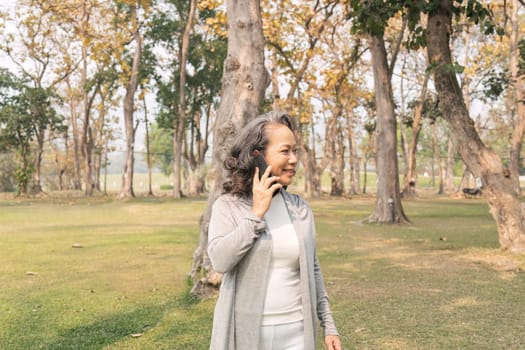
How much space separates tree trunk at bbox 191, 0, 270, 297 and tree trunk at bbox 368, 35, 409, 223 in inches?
Result: 376

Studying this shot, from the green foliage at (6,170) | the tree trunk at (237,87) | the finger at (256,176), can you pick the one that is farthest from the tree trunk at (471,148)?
the green foliage at (6,170)

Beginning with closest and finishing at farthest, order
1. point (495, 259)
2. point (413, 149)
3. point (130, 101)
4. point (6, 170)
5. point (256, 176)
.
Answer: point (256, 176) → point (495, 259) → point (413, 149) → point (130, 101) → point (6, 170)

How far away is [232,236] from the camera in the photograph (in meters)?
2.43

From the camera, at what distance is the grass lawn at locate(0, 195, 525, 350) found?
5.41 m

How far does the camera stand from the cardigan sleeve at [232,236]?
2404 mm

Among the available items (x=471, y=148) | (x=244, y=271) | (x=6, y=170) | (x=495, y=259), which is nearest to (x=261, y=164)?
(x=244, y=271)

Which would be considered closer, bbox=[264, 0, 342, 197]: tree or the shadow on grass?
the shadow on grass

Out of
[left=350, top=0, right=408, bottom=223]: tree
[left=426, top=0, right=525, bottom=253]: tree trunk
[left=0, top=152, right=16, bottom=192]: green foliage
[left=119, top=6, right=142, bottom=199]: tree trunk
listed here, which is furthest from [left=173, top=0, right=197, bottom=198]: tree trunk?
[left=0, top=152, right=16, bottom=192]: green foliage

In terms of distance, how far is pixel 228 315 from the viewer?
249cm

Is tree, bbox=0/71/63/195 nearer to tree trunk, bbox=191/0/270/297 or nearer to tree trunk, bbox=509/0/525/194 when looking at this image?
tree trunk, bbox=509/0/525/194

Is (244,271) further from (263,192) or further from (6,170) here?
(6,170)

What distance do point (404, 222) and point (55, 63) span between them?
28643 millimetres

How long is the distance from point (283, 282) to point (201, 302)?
448 cm

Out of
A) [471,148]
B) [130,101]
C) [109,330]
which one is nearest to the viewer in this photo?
[109,330]
